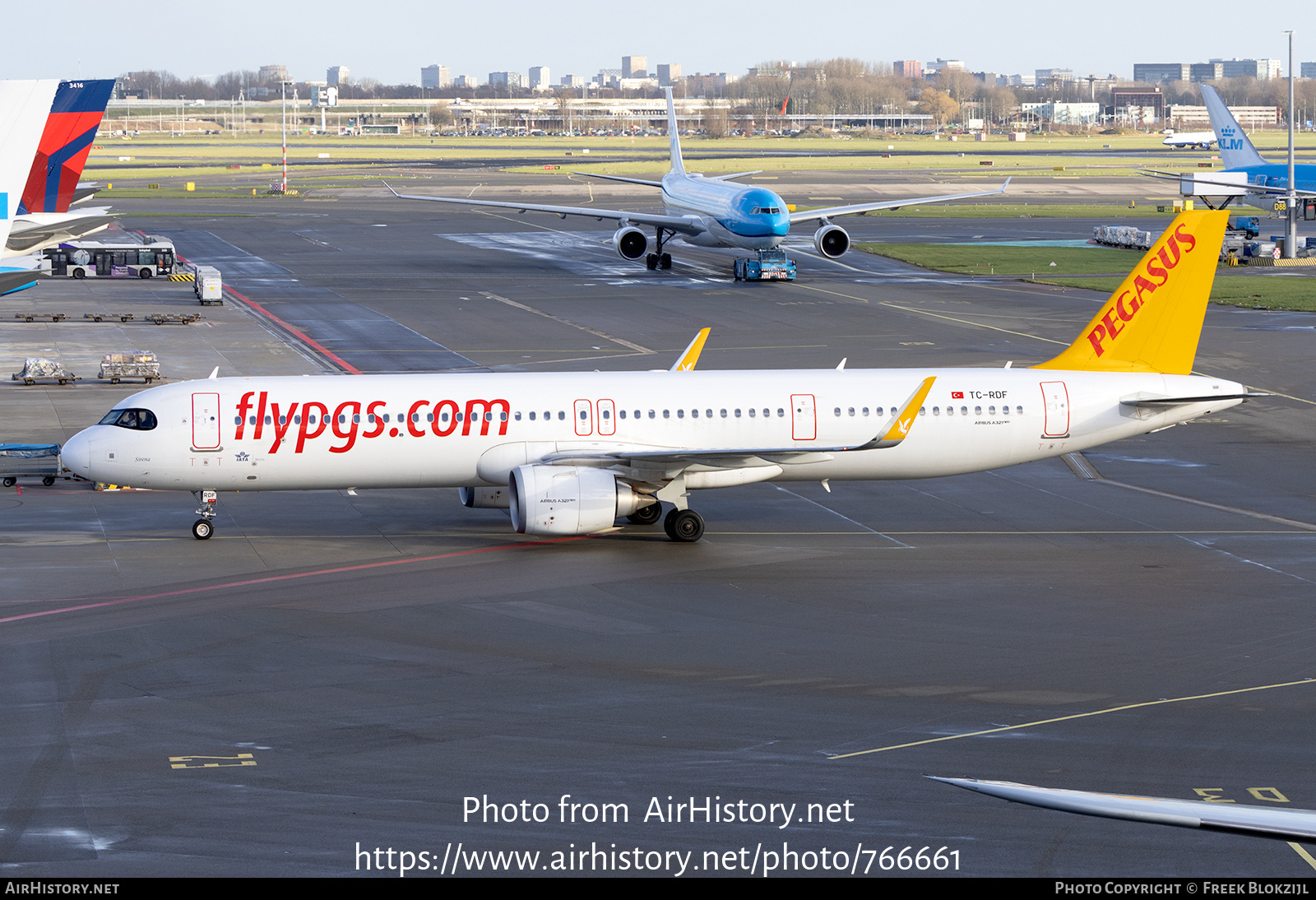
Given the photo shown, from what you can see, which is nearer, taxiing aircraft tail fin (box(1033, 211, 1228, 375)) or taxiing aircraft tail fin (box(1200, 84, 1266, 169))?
taxiing aircraft tail fin (box(1033, 211, 1228, 375))

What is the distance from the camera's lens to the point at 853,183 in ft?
571

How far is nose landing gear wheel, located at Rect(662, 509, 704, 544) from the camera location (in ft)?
110

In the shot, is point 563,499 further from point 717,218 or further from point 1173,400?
point 717,218

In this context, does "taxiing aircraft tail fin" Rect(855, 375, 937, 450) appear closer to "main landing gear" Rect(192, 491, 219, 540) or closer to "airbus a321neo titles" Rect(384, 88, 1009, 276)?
"main landing gear" Rect(192, 491, 219, 540)

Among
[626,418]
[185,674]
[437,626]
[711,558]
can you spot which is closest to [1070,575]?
[711,558]

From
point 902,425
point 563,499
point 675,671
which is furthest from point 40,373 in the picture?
point 675,671

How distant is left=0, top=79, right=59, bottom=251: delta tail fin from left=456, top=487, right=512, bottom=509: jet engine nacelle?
475 inches

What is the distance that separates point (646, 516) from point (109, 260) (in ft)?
216

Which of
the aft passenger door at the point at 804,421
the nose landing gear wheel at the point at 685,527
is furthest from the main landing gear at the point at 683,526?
the aft passenger door at the point at 804,421

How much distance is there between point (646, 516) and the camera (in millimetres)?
35312

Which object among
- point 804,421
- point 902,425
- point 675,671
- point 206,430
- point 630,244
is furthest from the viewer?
point 630,244

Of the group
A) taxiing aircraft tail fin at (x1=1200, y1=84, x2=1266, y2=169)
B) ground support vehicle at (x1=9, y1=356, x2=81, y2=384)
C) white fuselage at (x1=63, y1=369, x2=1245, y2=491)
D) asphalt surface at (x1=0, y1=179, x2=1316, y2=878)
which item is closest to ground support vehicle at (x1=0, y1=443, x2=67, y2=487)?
asphalt surface at (x1=0, y1=179, x2=1316, y2=878)
